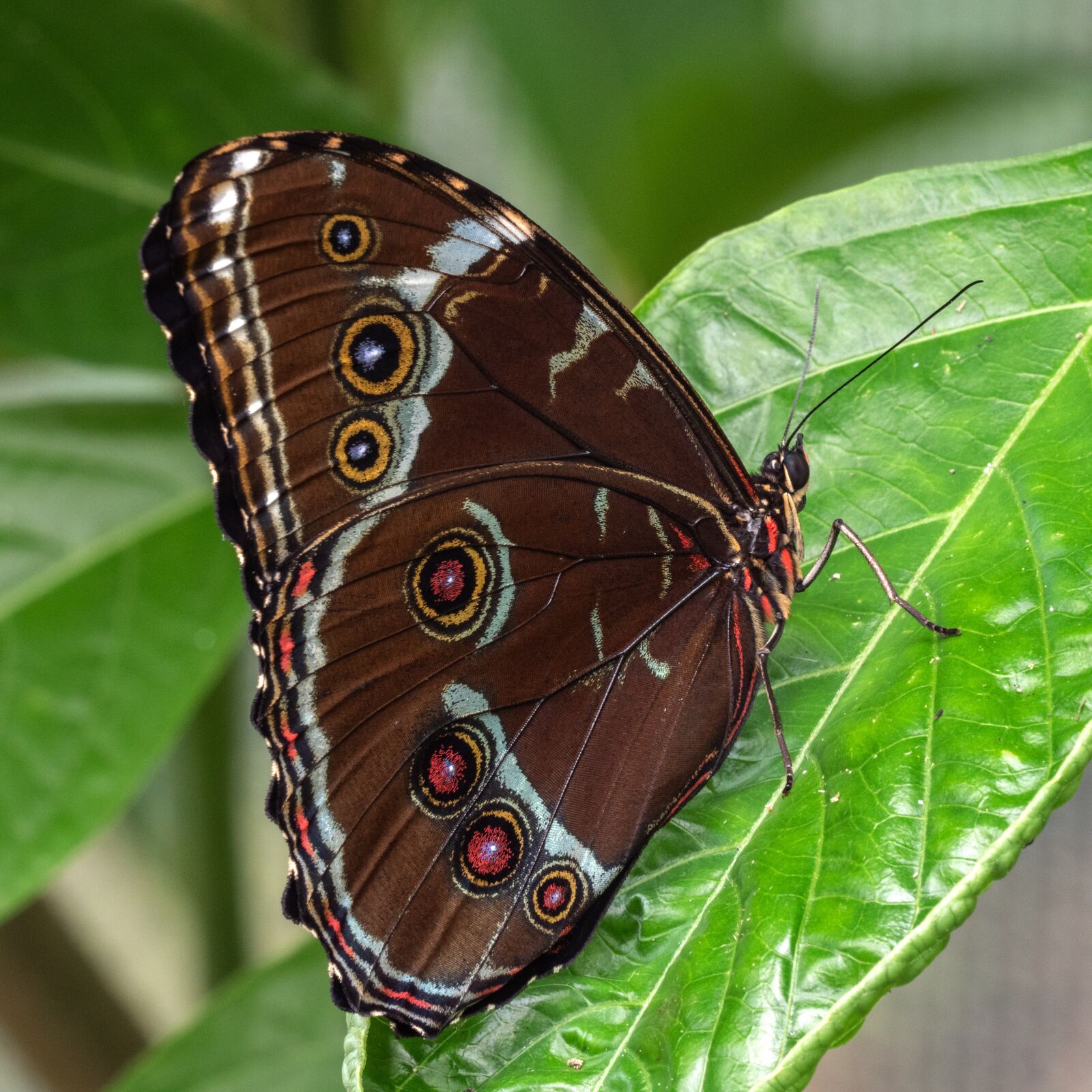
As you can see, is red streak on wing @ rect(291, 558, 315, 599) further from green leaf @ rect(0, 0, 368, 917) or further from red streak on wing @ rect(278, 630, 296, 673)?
green leaf @ rect(0, 0, 368, 917)

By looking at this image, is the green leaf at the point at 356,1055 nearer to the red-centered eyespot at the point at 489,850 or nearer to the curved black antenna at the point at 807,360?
the red-centered eyespot at the point at 489,850

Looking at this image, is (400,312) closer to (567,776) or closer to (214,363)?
(214,363)

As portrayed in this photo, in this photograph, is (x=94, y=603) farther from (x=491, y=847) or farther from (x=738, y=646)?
(x=738, y=646)

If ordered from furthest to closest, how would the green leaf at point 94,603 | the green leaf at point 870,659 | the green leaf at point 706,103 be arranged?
the green leaf at point 706,103 → the green leaf at point 94,603 → the green leaf at point 870,659

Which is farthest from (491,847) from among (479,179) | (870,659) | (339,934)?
(479,179)

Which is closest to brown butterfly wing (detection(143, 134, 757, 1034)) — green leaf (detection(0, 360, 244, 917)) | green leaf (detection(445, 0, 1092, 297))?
green leaf (detection(0, 360, 244, 917))

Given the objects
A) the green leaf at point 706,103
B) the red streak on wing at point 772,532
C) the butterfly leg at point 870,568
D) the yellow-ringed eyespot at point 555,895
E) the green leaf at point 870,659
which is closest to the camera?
the green leaf at point 870,659

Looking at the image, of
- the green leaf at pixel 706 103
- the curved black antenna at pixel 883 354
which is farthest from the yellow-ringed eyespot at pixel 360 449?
the green leaf at pixel 706 103
